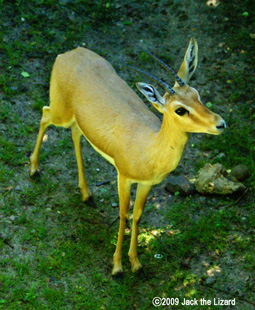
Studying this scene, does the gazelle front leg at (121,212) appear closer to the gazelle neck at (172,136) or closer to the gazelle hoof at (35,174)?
the gazelle neck at (172,136)

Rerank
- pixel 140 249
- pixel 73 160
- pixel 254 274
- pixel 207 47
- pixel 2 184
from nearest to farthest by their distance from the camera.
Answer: pixel 254 274, pixel 140 249, pixel 2 184, pixel 73 160, pixel 207 47

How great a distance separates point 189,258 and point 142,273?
663 mm

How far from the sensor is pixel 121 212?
5566 millimetres

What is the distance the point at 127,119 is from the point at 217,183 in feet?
6.37

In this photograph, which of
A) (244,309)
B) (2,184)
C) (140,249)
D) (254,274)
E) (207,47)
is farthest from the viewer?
(207,47)

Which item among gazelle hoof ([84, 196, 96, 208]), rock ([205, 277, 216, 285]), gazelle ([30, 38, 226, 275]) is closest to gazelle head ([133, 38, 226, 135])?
gazelle ([30, 38, 226, 275])

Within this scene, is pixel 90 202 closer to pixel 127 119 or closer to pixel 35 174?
pixel 35 174

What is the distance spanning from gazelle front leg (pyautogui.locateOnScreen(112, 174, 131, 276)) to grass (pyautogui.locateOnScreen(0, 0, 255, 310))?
0.17 meters

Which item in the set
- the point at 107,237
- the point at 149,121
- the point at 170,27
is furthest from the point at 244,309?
the point at 170,27

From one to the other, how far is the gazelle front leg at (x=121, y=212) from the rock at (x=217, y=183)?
61.0 inches

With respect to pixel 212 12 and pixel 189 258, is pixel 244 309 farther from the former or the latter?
pixel 212 12

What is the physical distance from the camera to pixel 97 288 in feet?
18.3
